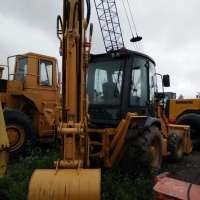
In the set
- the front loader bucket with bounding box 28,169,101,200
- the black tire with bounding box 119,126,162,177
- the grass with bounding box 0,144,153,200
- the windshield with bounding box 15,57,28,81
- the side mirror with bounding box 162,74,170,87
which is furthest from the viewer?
the windshield with bounding box 15,57,28,81

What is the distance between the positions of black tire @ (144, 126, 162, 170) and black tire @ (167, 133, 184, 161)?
1587 millimetres

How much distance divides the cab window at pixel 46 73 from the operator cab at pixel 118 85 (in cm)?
323

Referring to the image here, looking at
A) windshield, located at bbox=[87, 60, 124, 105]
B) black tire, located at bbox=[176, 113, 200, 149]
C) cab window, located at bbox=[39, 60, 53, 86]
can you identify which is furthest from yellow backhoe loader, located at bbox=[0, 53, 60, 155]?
black tire, located at bbox=[176, 113, 200, 149]

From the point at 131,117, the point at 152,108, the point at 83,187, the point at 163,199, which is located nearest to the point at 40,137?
the point at 152,108

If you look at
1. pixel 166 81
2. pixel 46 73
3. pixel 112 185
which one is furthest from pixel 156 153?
pixel 46 73

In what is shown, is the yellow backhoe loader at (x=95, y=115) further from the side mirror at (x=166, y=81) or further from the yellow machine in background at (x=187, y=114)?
the yellow machine in background at (x=187, y=114)

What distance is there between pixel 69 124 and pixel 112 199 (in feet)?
4.41

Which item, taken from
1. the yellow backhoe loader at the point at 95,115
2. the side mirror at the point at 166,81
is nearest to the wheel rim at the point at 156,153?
the yellow backhoe loader at the point at 95,115

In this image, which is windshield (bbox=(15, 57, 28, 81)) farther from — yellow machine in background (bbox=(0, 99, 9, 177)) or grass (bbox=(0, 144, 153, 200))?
yellow machine in background (bbox=(0, 99, 9, 177))

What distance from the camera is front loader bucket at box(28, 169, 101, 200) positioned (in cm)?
450

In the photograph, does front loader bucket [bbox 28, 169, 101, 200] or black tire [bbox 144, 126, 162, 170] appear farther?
black tire [bbox 144, 126, 162, 170]

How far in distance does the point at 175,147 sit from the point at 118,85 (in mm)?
2937

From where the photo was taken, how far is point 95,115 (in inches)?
294

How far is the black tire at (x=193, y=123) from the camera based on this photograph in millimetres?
12148
